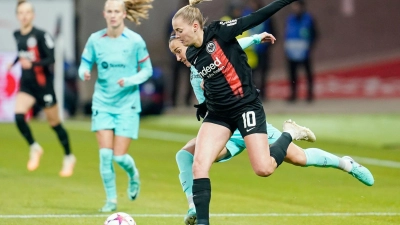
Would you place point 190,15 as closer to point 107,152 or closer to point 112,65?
point 112,65

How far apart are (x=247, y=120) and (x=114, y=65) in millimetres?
2641

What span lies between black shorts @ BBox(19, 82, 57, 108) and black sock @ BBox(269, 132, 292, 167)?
5.37 meters

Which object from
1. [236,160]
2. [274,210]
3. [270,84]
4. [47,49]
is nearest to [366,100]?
[270,84]

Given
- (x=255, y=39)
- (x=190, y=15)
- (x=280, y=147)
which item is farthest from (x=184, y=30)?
(x=280, y=147)

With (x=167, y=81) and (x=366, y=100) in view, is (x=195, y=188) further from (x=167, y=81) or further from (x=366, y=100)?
(x=167, y=81)

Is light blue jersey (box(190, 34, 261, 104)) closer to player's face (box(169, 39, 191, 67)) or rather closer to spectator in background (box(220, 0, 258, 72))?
player's face (box(169, 39, 191, 67))

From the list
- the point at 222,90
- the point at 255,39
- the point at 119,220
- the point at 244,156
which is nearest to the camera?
the point at 119,220

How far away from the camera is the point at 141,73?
9.89 metres

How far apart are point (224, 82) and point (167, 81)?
17.2m

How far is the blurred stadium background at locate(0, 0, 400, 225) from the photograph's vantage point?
9867 mm

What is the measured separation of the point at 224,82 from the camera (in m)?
7.74

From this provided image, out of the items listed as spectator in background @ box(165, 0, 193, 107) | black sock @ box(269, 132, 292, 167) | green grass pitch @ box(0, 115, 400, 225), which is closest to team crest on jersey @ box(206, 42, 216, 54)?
black sock @ box(269, 132, 292, 167)

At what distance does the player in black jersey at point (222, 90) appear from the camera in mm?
7609

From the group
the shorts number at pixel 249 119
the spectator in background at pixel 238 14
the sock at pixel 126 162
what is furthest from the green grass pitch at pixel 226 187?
the spectator in background at pixel 238 14
